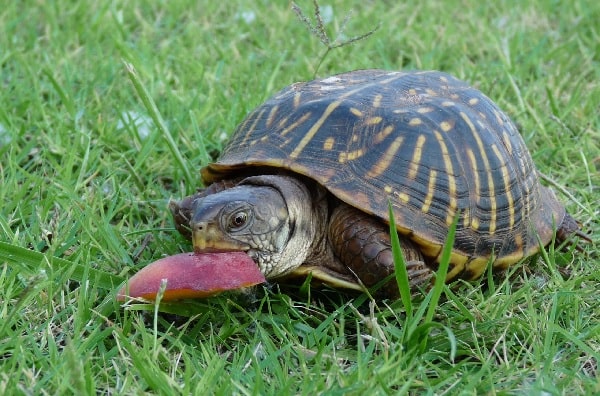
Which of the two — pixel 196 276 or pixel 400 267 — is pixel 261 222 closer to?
pixel 196 276

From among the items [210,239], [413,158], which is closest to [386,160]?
[413,158]

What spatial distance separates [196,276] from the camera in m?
2.10

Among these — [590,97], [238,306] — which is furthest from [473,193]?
[590,97]

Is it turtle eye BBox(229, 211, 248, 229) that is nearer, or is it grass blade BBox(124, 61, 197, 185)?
turtle eye BBox(229, 211, 248, 229)

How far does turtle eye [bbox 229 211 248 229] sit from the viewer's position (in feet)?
7.12

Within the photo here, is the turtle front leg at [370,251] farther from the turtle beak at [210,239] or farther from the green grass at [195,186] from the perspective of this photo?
the turtle beak at [210,239]

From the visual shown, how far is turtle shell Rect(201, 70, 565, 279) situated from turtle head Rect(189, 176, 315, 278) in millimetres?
101

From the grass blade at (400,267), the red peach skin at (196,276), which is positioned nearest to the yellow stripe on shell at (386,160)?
the grass blade at (400,267)

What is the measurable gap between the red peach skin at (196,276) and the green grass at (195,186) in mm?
93

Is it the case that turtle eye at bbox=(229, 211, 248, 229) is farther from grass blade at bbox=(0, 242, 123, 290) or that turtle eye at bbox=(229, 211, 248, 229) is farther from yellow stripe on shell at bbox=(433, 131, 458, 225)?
yellow stripe on shell at bbox=(433, 131, 458, 225)

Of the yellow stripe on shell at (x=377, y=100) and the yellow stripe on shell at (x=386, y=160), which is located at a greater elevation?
the yellow stripe on shell at (x=377, y=100)

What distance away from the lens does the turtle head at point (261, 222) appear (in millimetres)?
2156

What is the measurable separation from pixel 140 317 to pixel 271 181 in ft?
1.88

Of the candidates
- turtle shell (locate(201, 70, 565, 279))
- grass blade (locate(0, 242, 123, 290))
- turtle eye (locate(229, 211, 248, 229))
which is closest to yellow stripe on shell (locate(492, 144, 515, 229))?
turtle shell (locate(201, 70, 565, 279))
